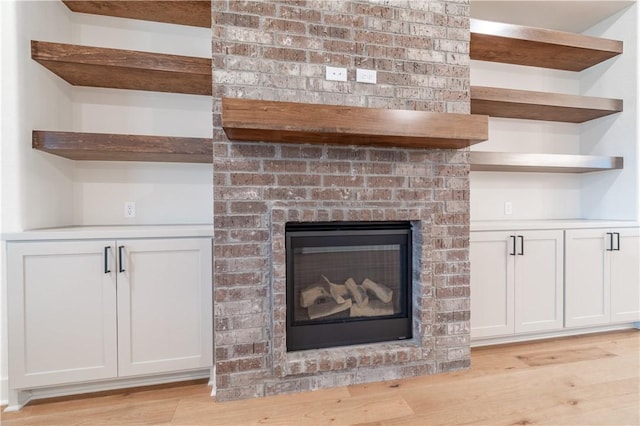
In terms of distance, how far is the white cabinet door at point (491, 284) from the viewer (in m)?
2.16

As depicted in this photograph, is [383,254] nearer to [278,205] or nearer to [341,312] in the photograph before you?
[341,312]

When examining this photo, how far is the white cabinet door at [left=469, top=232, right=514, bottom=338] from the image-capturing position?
2164 millimetres

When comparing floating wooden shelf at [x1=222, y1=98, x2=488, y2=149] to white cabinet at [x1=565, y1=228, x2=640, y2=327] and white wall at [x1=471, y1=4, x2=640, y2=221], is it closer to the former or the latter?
white wall at [x1=471, y1=4, x2=640, y2=221]

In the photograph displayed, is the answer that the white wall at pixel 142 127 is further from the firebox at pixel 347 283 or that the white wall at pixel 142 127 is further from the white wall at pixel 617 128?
the white wall at pixel 617 128

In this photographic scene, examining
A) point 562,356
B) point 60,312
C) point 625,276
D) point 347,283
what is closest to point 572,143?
point 625,276

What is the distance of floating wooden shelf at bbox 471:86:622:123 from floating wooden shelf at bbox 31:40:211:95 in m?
1.96

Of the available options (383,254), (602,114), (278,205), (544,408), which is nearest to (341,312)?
(383,254)

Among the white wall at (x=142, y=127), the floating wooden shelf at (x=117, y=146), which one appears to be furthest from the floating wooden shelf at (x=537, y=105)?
the white wall at (x=142, y=127)

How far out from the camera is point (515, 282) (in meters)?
2.24

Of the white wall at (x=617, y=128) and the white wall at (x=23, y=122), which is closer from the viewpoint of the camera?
the white wall at (x=23, y=122)

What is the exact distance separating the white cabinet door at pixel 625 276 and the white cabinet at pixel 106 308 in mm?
3100

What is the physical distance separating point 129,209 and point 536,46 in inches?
132

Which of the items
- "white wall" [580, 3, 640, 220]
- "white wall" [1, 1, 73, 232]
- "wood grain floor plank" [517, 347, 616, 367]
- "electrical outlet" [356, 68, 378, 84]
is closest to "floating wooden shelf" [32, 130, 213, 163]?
"white wall" [1, 1, 73, 232]

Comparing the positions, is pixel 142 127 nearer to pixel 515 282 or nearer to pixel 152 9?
pixel 152 9
